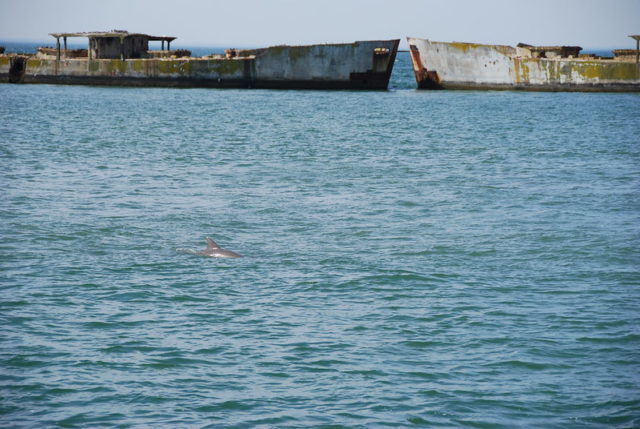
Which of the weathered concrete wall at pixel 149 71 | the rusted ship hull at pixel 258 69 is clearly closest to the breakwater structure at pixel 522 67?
the rusted ship hull at pixel 258 69

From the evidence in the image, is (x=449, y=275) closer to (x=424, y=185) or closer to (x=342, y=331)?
(x=342, y=331)

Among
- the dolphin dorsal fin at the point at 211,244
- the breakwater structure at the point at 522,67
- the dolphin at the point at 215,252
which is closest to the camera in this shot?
the dolphin at the point at 215,252

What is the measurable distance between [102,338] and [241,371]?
239 cm

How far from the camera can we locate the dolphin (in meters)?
16.8

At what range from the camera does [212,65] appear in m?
69.4

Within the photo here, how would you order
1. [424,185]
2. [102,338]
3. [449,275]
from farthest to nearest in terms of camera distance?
[424,185]
[449,275]
[102,338]

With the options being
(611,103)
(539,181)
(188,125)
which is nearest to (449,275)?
(539,181)

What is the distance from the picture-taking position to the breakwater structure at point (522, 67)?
64.9 metres

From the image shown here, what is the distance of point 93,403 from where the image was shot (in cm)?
1001

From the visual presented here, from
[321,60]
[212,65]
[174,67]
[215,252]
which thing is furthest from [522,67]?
[215,252]

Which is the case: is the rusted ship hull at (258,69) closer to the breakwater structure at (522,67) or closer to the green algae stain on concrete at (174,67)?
the green algae stain on concrete at (174,67)

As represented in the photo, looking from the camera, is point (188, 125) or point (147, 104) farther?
point (147, 104)

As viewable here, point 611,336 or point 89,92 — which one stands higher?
point 89,92

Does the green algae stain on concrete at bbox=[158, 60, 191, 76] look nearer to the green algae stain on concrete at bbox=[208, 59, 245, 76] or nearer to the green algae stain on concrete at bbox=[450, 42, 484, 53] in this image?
the green algae stain on concrete at bbox=[208, 59, 245, 76]
